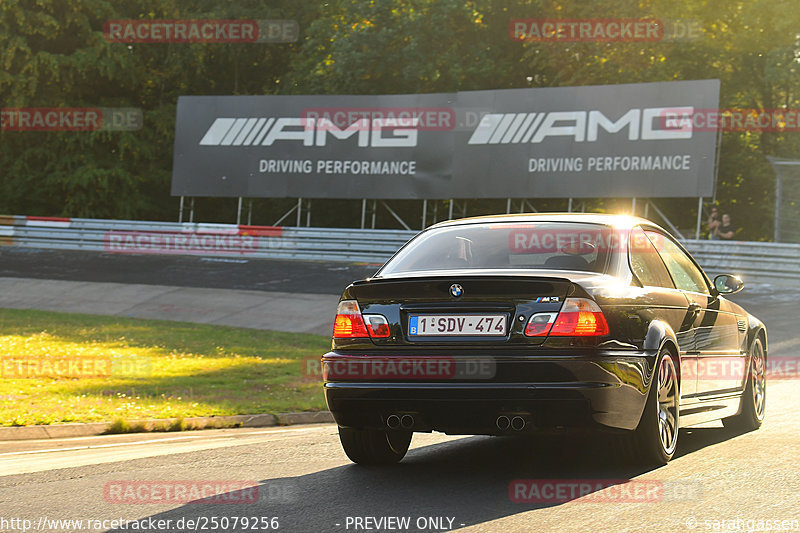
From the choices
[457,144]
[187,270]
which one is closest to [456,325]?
[187,270]

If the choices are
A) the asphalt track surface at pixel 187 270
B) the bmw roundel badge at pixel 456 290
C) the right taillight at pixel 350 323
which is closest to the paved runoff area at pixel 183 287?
the asphalt track surface at pixel 187 270

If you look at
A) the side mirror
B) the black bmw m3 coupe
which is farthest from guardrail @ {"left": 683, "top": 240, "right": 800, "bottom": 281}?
the black bmw m3 coupe

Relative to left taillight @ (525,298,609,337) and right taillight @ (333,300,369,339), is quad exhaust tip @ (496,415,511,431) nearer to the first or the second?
left taillight @ (525,298,609,337)

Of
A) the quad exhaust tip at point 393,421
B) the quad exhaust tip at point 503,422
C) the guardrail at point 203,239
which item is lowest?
the quad exhaust tip at point 393,421

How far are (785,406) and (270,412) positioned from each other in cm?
493

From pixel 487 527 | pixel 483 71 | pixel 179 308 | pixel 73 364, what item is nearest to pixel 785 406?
pixel 487 527

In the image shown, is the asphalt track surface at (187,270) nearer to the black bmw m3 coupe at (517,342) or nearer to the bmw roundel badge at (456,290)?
the black bmw m3 coupe at (517,342)

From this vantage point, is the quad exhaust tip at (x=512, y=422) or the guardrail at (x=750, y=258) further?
the guardrail at (x=750, y=258)

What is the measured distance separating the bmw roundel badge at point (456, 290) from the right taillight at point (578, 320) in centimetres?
55

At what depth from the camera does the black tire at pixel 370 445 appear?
22.2ft

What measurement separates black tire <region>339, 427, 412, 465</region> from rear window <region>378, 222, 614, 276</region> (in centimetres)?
103

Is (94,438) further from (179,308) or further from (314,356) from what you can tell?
(179,308)

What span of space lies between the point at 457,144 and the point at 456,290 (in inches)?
953

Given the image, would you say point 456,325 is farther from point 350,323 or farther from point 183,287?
point 183,287
